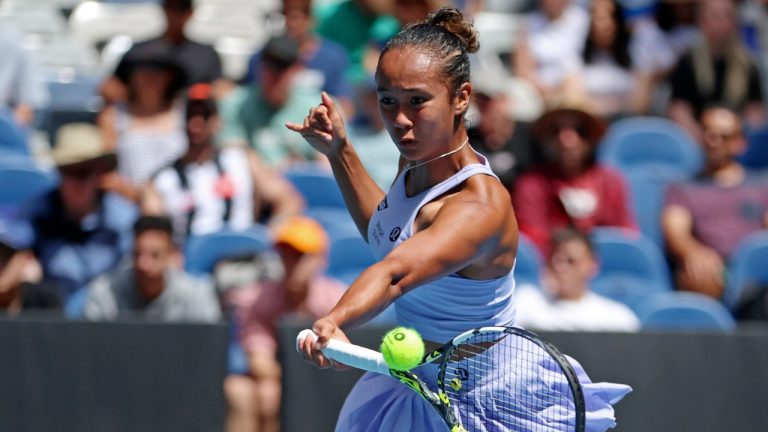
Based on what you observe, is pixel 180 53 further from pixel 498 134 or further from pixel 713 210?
pixel 713 210

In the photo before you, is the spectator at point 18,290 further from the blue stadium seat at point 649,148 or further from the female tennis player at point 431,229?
the blue stadium seat at point 649,148

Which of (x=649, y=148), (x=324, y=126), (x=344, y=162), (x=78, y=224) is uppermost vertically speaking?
(x=324, y=126)

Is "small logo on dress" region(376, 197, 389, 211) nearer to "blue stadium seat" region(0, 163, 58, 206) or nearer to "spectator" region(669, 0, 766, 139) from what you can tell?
"blue stadium seat" region(0, 163, 58, 206)

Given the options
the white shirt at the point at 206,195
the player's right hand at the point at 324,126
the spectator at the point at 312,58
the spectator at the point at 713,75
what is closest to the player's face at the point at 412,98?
the player's right hand at the point at 324,126

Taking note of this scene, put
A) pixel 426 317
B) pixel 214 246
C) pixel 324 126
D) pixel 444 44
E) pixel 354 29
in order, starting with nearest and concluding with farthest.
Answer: pixel 444 44, pixel 426 317, pixel 324 126, pixel 214 246, pixel 354 29

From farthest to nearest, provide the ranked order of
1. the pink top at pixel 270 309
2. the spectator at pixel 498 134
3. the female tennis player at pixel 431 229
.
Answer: the spectator at pixel 498 134 → the pink top at pixel 270 309 → the female tennis player at pixel 431 229

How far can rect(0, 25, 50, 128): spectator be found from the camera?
7492 millimetres

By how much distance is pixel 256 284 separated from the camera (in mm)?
5965

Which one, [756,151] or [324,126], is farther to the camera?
[756,151]

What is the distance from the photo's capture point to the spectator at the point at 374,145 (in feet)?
23.9

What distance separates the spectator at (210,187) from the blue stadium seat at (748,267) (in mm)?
2537

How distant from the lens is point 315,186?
23.1ft

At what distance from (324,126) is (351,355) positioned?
1.10 meters

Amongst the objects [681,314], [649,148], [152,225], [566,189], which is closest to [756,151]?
[649,148]
